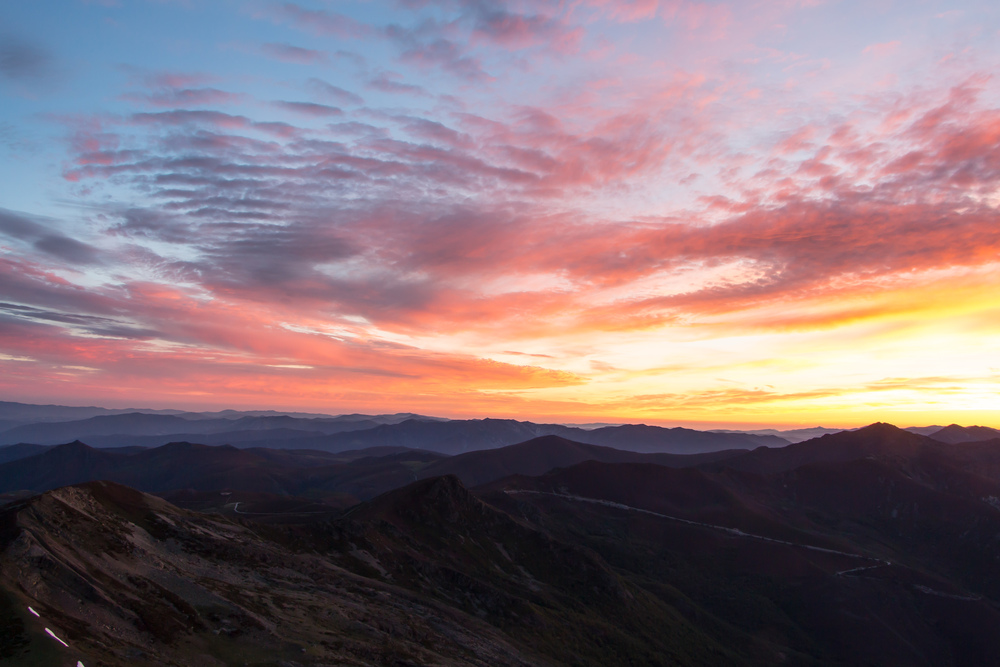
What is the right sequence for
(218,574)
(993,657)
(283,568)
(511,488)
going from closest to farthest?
(218,574), (283,568), (993,657), (511,488)

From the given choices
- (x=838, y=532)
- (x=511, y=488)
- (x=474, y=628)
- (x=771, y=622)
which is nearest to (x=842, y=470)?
(x=838, y=532)

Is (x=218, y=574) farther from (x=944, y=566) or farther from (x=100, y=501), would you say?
(x=944, y=566)

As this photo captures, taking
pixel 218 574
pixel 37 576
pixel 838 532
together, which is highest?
pixel 37 576

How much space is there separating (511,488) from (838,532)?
94467 mm

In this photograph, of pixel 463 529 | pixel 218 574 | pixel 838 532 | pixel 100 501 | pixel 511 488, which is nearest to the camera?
pixel 218 574

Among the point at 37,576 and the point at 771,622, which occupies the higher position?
the point at 37,576

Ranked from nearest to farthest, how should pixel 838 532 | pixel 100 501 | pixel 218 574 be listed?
pixel 218 574, pixel 100 501, pixel 838 532

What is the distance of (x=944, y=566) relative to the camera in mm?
135375

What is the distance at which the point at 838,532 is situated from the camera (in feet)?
491

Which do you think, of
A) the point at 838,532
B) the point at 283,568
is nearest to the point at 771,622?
the point at 838,532

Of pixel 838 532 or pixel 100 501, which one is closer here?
pixel 100 501

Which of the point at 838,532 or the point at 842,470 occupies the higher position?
the point at 842,470

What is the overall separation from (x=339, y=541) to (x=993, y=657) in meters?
123

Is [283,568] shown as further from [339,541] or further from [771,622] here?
[771,622]
